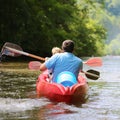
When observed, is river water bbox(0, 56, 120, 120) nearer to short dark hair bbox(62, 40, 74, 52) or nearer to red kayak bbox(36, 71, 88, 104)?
red kayak bbox(36, 71, 88, 104)

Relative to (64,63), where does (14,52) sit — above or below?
above

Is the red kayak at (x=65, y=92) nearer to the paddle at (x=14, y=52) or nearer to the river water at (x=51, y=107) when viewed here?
the river water at (x=51, y=107)

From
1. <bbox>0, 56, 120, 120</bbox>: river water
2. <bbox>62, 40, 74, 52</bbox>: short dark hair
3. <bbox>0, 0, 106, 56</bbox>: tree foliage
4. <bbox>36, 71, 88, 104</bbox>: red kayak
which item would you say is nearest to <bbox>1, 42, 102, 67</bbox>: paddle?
<bbox>0, 56, 120, 120</bbox>: river water

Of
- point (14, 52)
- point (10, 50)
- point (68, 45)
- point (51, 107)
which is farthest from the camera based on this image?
point (14, 52)

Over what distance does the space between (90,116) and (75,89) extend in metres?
1.71

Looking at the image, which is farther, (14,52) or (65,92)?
(14,52)

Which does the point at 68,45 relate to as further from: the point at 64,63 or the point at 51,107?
the point at 51,107

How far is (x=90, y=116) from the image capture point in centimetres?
762

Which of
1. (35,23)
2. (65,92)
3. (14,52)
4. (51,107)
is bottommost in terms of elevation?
(51,107)

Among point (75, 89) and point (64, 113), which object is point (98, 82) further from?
point (64, 113)

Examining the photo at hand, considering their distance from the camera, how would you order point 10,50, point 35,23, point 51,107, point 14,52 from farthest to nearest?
point 35,23 < point 14,52 < point 10,50 < point 51,107

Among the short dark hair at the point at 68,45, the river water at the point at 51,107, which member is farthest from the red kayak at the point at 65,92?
the short dark hair at the point at 68,45

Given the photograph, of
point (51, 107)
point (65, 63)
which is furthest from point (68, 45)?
point (51, 107)

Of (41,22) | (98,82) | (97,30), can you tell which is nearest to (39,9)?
(41,22)
